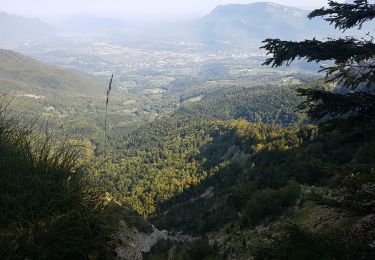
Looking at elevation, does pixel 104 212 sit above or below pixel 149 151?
above

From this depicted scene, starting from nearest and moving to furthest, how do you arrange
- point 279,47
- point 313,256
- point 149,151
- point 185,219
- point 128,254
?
point 313,256 < point 128,254 < point 279,47 < point 185,219 < point 149,151

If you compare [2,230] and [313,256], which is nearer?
[2,230]

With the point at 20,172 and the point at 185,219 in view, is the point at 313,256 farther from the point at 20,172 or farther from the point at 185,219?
the point at 185,219

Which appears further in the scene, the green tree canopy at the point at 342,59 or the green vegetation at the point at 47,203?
the green tree canopy at the point at 342,59

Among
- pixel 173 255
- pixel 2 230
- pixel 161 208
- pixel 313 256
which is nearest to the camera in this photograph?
pixel 2 230

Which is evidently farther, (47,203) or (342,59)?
(342,59)

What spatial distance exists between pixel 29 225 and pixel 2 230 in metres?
0.22

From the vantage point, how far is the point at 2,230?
11.6 ft

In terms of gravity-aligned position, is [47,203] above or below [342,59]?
below

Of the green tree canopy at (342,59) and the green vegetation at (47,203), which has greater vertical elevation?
the green tree canopy at (342,59)

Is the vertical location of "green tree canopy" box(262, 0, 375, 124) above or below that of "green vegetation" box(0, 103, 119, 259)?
above

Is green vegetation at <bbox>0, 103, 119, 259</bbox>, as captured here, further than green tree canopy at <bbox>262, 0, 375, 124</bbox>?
No

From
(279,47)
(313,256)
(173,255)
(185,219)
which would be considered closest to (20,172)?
(313,256)

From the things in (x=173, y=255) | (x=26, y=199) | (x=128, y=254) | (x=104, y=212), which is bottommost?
(x=173, y=255)
